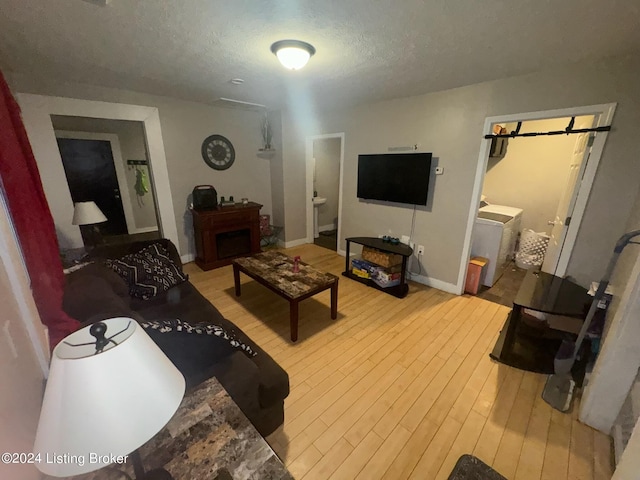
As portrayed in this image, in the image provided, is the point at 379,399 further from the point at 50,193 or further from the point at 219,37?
the point at 50,193

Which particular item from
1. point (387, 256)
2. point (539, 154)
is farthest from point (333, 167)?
point (539, 154)

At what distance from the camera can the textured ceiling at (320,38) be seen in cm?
136

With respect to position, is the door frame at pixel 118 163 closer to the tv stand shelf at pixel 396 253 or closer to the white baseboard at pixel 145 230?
the white baseboard at pixel 145 230

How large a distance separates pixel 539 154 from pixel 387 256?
2.88m

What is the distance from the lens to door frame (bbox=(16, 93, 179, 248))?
8.39 feet

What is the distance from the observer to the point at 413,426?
5.08ft

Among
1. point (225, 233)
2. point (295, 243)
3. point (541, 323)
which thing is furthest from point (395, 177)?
point (225, 233)

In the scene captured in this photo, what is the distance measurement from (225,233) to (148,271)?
61.6 inches

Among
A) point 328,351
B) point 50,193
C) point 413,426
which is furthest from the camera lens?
point 50,193

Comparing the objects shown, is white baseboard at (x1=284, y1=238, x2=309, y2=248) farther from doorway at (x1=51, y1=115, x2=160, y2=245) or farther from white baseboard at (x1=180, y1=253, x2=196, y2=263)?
doorway at (x1=51, y1=115, x2=160, y2=245)

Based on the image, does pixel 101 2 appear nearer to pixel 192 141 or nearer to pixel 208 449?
pixel 208 449

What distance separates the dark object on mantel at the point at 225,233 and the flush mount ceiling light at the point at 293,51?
89.9 inches

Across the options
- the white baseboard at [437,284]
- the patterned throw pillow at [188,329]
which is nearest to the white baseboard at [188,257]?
the patterned throw pillow at [188,329]

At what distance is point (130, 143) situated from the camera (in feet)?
16.1
